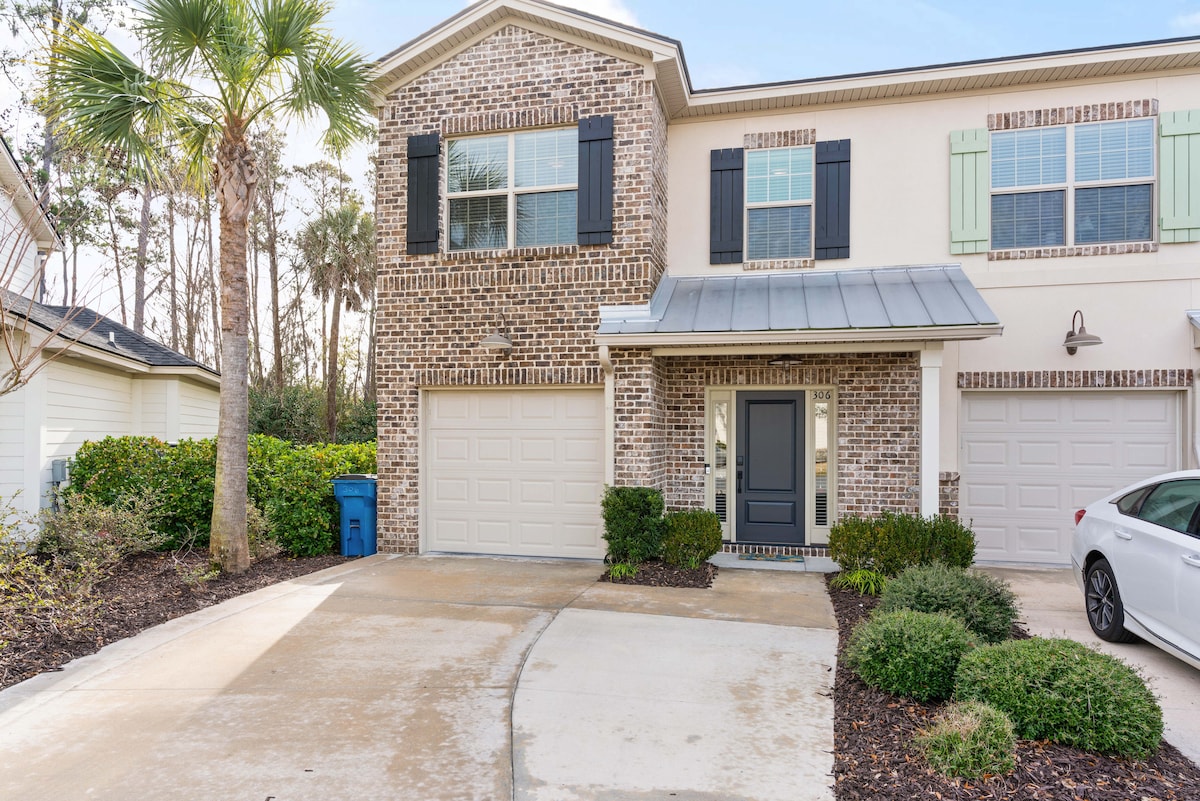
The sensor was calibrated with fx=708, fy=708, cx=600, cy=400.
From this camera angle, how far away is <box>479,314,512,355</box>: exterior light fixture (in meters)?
8.34

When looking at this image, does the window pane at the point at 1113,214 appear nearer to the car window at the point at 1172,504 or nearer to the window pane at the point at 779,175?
the window pane at the point at 779,175

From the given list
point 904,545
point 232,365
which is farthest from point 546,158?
point 904,545

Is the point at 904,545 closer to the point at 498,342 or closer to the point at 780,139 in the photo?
the point at 498,342

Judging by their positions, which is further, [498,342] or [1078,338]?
[498,342]

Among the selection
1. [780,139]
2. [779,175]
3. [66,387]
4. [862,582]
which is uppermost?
[780,139]

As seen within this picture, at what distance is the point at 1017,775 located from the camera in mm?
3279

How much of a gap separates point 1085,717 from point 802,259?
6.31m

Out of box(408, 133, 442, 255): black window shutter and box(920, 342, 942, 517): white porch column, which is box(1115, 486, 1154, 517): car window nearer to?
box(920, 342, 942, 517): white porch column

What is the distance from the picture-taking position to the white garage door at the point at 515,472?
341 inches

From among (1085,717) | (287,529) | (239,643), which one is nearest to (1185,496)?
(1085,717)

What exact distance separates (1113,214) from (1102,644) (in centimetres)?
525

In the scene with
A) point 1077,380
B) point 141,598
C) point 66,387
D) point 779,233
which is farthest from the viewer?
point 66,387

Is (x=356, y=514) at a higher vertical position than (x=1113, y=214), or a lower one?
lower

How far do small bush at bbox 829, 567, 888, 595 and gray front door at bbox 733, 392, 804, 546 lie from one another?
1575 millimetres
